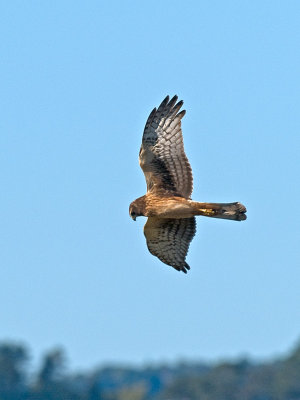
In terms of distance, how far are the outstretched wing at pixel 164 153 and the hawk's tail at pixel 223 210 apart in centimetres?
80

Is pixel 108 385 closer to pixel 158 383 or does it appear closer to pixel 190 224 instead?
pixel 158 383

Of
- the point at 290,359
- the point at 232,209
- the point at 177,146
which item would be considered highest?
the point at 290,359

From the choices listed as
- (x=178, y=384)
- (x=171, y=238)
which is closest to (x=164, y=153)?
(x=171, y=238)

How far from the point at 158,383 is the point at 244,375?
36754 mm

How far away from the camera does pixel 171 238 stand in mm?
18781

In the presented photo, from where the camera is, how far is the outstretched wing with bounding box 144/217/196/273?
18.7m

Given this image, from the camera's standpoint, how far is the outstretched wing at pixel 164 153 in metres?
18.3

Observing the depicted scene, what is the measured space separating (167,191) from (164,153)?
0.55 metres

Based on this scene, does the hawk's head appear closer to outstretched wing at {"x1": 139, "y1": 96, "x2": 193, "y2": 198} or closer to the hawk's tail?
outstretched wing at {"x1": 139, "y1": 96, "x2": 193, "y2": 198}

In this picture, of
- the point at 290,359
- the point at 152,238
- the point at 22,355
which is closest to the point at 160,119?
the point at 152,238

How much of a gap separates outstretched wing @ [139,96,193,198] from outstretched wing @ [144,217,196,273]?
59 centimetres

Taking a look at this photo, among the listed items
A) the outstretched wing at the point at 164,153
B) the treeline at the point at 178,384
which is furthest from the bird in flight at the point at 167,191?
the treeline at the point at 178,384

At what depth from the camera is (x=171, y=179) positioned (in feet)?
59.9

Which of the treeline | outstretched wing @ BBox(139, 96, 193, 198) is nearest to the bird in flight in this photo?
outstretched wing @ BBox(139, 96, 193, 198)
